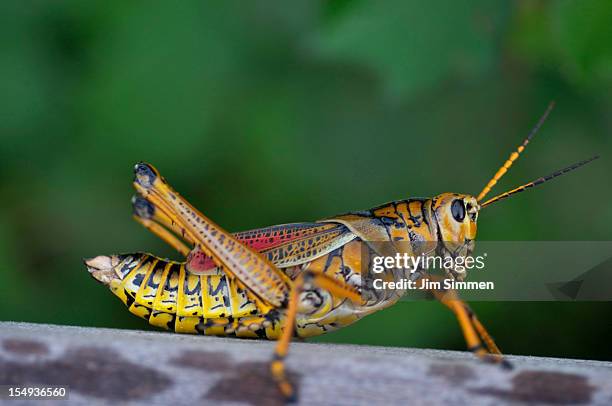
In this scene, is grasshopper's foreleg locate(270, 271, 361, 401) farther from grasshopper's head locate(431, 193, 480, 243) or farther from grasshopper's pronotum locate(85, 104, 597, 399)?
grasshopper's head locate(431, 193, 480, 243)

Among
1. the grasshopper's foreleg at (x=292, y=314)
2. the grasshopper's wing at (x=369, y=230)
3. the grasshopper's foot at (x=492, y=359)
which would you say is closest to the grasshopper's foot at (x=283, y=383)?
the grasshopper's foreleg at (x=292, y=314)

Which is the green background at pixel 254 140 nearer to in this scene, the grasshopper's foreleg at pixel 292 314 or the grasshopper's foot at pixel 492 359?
the grasshopper's foreleg at pixel 292 314

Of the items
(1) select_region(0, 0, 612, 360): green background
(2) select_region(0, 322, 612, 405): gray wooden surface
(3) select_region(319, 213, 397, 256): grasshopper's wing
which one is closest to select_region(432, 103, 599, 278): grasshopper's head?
(3) select_region(319, 213, 397, 256): grasshopper's wing

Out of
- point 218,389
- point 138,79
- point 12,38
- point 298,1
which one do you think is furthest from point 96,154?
point 218,389

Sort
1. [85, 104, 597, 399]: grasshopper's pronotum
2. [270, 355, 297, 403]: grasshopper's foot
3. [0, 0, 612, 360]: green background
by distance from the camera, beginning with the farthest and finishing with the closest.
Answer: [0, 0, 612, 360]: green background
[85, 104, 597, 399]: grasshopper's pronotum
[270, 355, 297, 403]: grasshopper's foot

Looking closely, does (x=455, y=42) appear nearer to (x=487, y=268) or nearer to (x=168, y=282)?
(x=487, y=268)

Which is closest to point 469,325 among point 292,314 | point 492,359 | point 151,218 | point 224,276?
point 492,359

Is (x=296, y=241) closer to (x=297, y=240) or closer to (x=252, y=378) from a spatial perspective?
(x=297, y=240)
